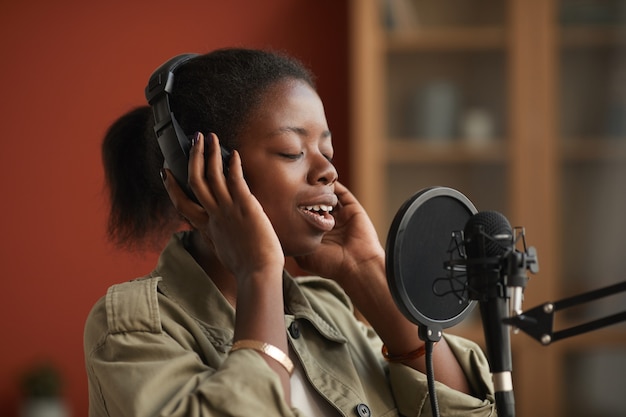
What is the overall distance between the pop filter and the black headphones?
30 cm

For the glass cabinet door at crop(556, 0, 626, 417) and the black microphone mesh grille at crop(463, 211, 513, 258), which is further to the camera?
the glass cabinet door at crop(556, 0, 626, 417)

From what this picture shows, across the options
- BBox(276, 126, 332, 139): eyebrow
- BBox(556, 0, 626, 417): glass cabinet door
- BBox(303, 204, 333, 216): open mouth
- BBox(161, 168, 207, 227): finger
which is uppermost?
BBox(276, 126, 332, 139): eyebrow

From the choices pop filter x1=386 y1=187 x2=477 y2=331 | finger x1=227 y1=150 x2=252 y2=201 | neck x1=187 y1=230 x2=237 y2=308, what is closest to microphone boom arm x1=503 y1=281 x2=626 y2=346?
pop filter x1=386 y1=187 x2=477 y2=331

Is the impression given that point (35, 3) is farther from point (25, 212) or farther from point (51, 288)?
point (51, 288)

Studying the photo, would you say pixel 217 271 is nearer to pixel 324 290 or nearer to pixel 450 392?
pixel 324 290

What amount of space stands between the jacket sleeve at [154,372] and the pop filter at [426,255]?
0.61 ft

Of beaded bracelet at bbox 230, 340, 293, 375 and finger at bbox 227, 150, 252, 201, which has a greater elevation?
finger at bbox 227, 150, 252, 201

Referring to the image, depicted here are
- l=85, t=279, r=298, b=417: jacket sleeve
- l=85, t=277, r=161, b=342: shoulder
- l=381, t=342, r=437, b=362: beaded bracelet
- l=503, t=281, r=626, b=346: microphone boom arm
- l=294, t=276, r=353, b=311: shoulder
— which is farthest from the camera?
l=294, t=276, r=353, b=311: shoulder

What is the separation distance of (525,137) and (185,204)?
2.12 metres

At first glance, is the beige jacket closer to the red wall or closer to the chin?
the chin

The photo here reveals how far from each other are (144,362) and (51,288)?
7.67ft

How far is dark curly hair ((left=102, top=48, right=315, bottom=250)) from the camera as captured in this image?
1.31 m

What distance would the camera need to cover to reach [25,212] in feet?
10.9

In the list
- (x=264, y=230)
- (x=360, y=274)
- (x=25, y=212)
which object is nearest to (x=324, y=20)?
(x=25, y=212)
